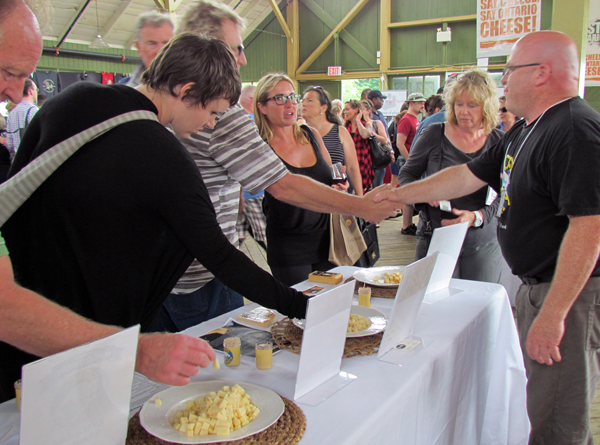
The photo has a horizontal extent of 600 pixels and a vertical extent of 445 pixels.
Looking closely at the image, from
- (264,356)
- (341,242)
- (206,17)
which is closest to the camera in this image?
(264,356)

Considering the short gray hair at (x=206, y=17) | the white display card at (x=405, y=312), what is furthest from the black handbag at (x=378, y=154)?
the white display card at (x=405, y=312)

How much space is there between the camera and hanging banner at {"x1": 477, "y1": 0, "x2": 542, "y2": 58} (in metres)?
3.84

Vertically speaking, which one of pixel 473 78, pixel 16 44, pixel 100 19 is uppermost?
pixel 100 19

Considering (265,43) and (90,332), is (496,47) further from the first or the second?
(265,43)

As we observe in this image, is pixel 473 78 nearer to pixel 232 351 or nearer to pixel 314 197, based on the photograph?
pixel 314 197

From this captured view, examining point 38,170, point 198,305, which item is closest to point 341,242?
point 198,305

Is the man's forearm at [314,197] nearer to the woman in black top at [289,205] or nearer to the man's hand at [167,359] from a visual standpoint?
the woman in black top at [289,205]

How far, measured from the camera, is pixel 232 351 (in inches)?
49.9

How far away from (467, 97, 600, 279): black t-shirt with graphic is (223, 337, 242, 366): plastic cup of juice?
968mm

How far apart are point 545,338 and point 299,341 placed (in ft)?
2.45

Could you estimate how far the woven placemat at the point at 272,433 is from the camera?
903 millimetres

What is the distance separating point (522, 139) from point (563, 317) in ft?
2.03

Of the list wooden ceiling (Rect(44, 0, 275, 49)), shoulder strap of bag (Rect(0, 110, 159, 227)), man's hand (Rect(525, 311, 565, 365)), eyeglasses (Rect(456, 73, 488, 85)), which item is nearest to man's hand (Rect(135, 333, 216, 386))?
shoulder strap of bag (Rect(0, 110, 159, 227))

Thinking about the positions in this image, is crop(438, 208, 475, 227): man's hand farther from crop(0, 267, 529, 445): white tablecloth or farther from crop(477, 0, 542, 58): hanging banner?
crop(477, 0, 542, 58): hanging banner
